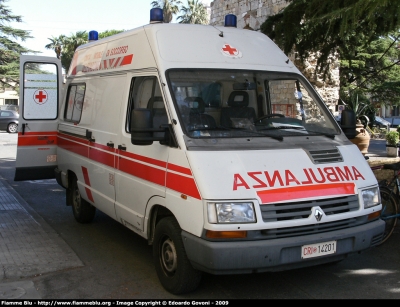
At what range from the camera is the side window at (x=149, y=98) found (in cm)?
508

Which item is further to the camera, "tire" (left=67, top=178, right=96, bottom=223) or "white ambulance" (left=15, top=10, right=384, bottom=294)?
"tire" (left=67, top=178, right=96, bottom=223)

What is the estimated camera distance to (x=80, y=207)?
7492mm

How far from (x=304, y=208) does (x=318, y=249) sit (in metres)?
0.38

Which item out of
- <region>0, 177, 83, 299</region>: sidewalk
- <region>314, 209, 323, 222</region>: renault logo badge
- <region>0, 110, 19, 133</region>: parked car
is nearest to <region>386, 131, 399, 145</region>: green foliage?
<region>0, 177, 83, 299</region>: sidewalk

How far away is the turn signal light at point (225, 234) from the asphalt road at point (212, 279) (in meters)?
0.80

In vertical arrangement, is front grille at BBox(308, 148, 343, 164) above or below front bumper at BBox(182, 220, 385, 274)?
above

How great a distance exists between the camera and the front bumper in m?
4.12

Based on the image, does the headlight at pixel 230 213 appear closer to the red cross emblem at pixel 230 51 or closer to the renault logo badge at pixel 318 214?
Answer: the renault logo badge at pixel 318 214

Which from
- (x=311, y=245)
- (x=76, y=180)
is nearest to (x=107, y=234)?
(x=76, y=180)

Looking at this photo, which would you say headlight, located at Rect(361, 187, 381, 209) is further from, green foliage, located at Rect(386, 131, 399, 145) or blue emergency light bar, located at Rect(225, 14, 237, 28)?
green foliage, located at Rect(386, 131, 399, 145)

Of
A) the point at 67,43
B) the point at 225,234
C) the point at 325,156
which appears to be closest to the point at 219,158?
the point at 225,234

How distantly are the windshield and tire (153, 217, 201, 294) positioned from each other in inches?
35.1

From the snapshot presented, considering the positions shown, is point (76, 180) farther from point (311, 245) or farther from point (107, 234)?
point (311, 245)

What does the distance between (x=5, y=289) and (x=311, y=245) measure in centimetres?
293
